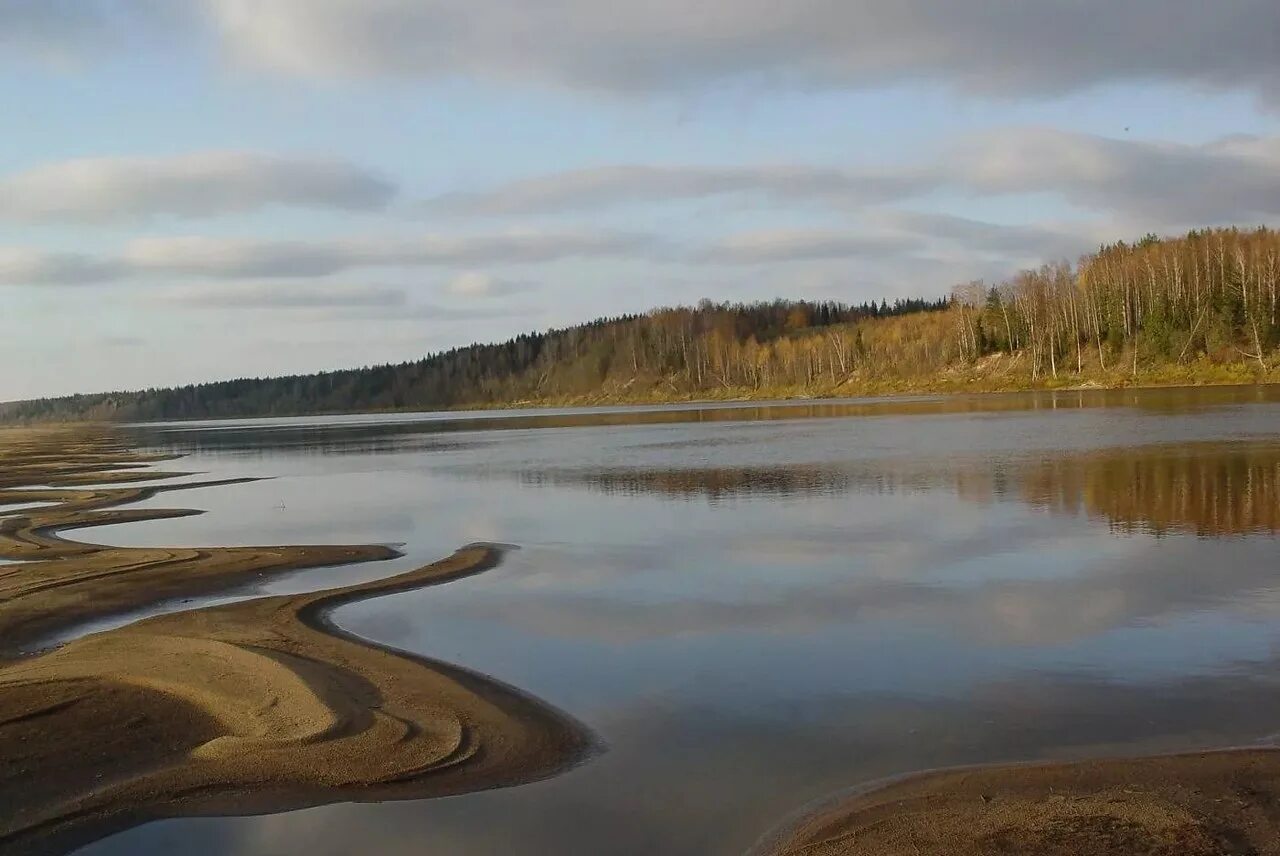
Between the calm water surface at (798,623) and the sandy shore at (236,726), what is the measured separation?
1.66ft

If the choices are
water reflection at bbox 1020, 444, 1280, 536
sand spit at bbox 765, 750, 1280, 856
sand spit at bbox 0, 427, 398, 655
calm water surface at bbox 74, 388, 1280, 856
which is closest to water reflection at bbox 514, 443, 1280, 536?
water reflection at bbox 1020, 444, 1280, 536

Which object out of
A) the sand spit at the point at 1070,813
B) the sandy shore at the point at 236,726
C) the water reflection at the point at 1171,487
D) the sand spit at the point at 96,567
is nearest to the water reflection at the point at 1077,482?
the water reflection at the point at 1171,487

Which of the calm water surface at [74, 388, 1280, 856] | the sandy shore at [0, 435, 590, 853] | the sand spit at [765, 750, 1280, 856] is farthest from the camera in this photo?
the sandy shore at [0, 435, 590, 853]

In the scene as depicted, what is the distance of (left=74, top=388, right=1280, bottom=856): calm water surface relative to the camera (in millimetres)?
9672

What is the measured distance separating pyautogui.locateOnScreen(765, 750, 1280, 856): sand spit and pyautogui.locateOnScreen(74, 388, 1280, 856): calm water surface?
0.54 meters

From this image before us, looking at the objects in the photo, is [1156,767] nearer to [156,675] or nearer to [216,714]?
[216,714]

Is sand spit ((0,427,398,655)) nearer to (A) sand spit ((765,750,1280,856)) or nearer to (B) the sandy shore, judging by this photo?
(B) the sandy shore

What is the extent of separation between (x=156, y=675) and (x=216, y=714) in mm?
2004

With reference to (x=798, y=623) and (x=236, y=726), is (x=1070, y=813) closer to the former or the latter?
(x=798, y=623)

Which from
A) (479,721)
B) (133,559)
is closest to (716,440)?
(133,559)

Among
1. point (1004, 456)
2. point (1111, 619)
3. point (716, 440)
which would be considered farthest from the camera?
point (716, 440)

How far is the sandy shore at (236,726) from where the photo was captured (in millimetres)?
9930

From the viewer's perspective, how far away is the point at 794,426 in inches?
3004

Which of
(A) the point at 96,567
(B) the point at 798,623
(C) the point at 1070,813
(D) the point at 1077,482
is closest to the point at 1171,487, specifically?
(D) the point at 1077,482
